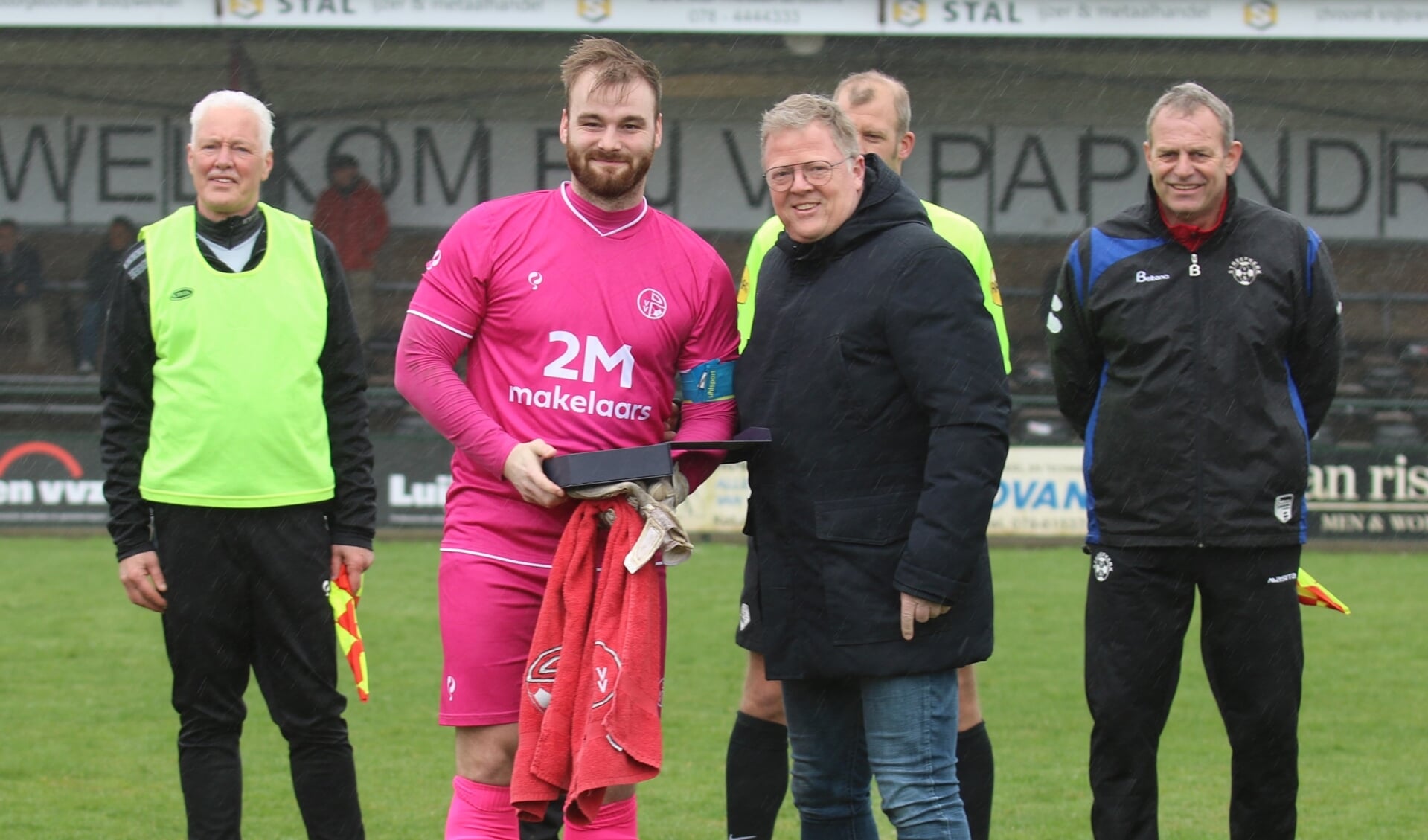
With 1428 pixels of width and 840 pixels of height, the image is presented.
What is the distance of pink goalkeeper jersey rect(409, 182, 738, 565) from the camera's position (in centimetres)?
372

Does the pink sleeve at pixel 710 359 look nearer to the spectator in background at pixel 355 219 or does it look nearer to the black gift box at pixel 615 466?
the black gift box at pixel 615 466

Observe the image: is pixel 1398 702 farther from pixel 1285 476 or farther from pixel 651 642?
pixel 651 642

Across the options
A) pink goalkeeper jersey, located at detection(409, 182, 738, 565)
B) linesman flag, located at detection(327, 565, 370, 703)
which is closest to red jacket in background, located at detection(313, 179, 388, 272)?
linesman flag, located at detection(327, 565, 370, 703)

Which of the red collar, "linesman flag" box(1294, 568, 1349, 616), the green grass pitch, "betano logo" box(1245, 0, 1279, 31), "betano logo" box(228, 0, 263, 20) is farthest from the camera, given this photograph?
"betano logo" box(1245, 0, 1279, 31)

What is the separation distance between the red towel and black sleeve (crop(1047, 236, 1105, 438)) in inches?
57.3

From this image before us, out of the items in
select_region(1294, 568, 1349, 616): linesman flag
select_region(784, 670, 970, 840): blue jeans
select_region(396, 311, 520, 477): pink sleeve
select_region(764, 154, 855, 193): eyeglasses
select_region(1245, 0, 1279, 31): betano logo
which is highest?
select_region(1245, 0, 1279, 31): betano logo

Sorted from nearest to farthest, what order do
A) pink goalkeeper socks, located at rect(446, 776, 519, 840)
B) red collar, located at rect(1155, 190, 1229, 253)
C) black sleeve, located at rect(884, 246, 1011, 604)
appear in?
black sleeve, located at rect(884, 246, 1011, 604) < pink goalkeeper socks, located at rect(446, 776, 519, 840) < red collar, located at rect(1155, 190, 1229, 253)

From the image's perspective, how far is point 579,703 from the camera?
11.6 ft

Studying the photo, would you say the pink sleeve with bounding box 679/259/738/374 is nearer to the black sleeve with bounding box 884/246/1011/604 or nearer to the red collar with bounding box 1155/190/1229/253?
the black sleeve with bounding box 884/246/1011/604

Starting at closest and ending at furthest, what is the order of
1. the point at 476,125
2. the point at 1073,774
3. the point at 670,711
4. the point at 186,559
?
the point at 186,559, the point at 1073,774, the point at 670,711, the point at 476,125

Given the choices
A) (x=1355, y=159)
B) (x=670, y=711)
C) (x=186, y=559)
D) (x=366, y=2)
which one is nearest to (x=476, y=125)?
(x=366, y=2)

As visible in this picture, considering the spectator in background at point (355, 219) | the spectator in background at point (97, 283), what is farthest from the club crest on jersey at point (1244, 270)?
the spectator in background at point (97, 283)

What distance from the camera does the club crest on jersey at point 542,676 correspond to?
3.60 meters

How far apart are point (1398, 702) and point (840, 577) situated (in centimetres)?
488
